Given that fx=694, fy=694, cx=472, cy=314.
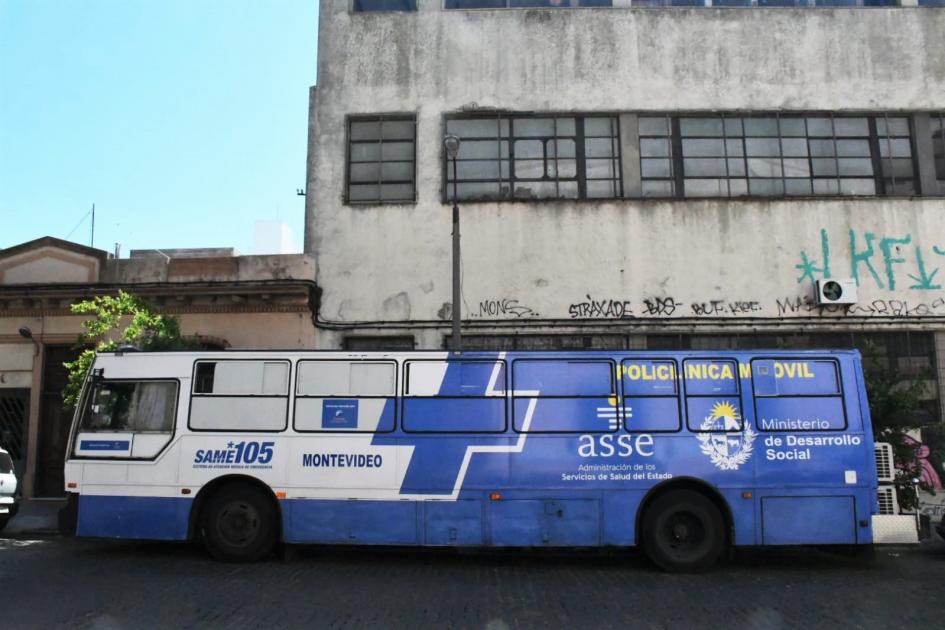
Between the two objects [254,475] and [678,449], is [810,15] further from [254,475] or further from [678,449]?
[254,475]

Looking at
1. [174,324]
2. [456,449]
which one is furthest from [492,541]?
[174,324]

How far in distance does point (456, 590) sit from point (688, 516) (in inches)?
128

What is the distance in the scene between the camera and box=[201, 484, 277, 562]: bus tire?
926cm

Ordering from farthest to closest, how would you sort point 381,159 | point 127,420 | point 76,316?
point 381,159
point 76,316
point 127,420

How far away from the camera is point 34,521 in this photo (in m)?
12.8

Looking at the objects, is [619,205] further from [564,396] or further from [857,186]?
[564,396]

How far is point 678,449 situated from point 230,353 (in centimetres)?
620

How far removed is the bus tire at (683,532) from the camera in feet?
29.1

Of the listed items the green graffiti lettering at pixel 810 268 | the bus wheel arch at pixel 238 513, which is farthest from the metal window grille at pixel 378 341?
the green graffiti lettering at pixel 810 268

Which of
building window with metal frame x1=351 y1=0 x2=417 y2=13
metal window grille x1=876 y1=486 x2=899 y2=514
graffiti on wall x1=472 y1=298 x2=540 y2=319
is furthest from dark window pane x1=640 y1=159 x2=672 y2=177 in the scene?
metal window grille x1=876 y1=486 x2=899 y2=514

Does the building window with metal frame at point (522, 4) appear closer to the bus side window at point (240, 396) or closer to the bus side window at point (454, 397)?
the bus side window at point (454, 397)

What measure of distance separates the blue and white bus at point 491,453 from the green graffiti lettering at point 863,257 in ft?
26.6

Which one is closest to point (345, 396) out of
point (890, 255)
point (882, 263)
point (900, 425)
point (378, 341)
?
point (378, 341)

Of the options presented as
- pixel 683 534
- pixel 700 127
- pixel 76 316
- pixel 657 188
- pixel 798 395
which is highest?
pixel 700 127
